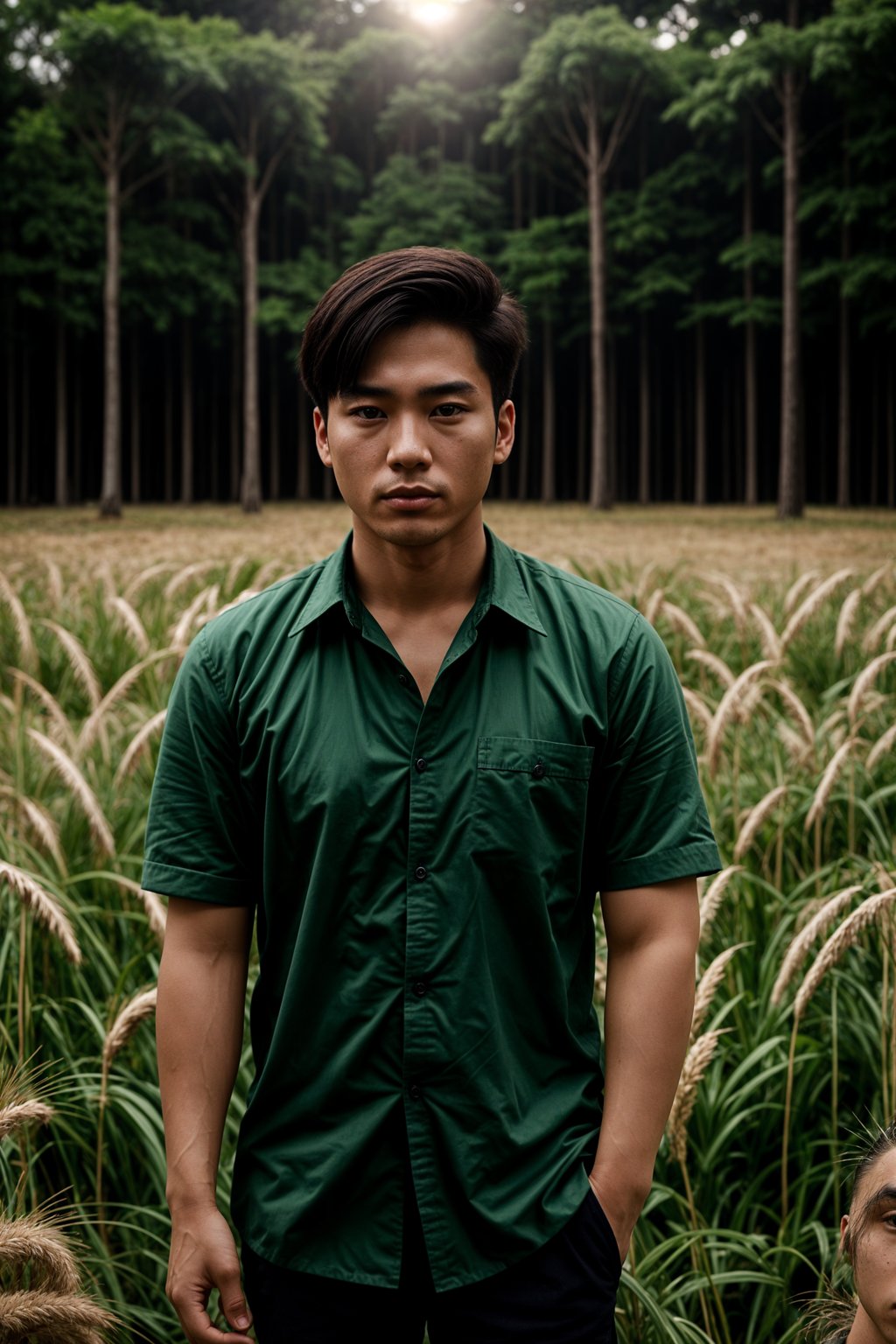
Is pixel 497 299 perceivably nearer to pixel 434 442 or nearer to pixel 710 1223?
pixel 434 442

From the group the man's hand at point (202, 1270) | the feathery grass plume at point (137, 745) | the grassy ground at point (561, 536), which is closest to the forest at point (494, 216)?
the grassy ground at point (561, 536)

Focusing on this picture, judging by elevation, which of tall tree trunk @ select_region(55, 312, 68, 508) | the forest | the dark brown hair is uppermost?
the forest

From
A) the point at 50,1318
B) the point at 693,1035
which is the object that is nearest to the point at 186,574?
the point at 693,1035

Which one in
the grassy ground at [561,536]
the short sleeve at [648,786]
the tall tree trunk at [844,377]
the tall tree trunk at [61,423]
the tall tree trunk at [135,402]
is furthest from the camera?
the tall tree trunk at [135,402]

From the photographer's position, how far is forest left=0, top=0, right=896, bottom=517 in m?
16.2

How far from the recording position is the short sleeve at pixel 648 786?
1.47m

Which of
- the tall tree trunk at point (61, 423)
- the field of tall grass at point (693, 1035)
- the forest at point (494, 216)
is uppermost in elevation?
the forest at point (494, 216)

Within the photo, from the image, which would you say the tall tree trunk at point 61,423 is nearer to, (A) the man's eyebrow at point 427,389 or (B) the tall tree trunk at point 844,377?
(B) the tall tree trunk at point 844,377

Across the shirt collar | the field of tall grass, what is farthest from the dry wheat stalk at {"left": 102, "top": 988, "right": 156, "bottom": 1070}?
the shirt collar

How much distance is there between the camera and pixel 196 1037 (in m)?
1.48

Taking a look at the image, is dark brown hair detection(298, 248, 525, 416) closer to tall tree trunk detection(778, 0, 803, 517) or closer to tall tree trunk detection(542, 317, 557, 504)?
tall tree trunk detection(778, 0, 803, 517)

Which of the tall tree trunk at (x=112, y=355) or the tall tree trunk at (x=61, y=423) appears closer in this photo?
the tall tree trunk at (x=112, y=355)

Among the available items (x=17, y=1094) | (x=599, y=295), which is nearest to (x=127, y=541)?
(x=599, y=295)

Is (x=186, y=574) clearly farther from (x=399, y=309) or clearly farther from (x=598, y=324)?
(x=598, y=324)
